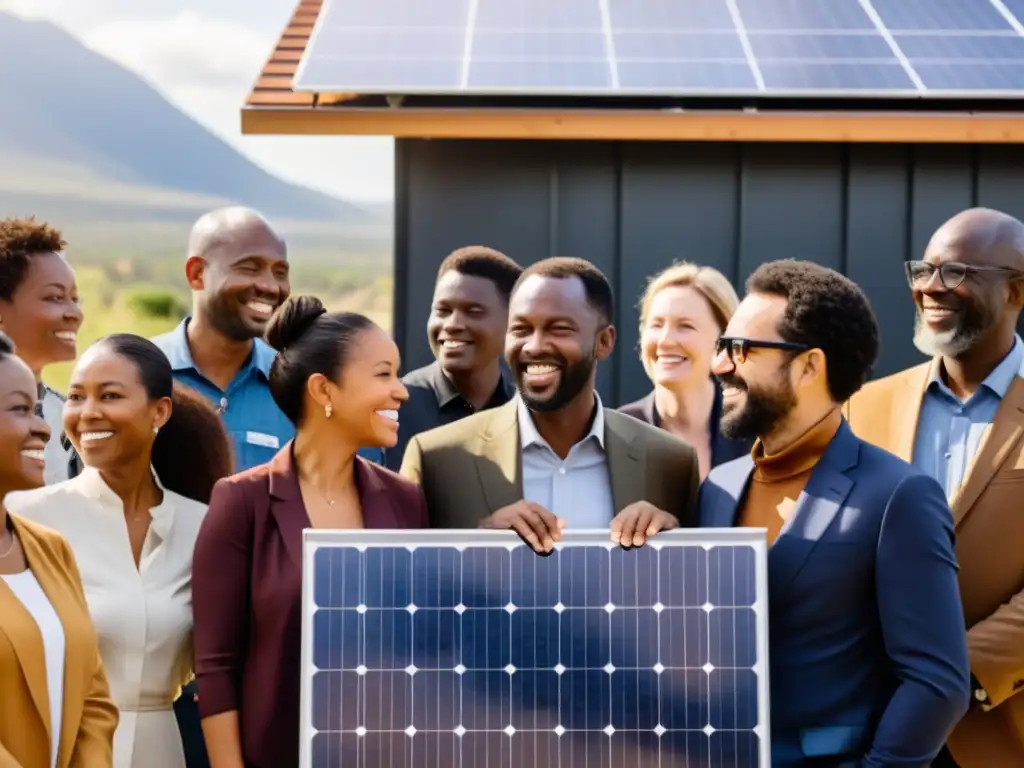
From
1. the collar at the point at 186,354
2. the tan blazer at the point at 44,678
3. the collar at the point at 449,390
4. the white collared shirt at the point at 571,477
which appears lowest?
the tan blazer at the point at 44,678

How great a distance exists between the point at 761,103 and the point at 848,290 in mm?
3862

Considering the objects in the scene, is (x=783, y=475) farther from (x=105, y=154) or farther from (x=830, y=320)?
(x=105, y=154)

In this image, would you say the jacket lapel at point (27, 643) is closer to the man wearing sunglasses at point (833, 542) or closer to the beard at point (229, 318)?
the man wearing sunglasses at point (833, 542)

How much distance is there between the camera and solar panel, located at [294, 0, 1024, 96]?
336 inches

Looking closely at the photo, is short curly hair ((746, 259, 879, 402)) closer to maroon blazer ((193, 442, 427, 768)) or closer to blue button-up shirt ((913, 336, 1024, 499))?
blue button-up shirt ((913, 336, 1024, 499))

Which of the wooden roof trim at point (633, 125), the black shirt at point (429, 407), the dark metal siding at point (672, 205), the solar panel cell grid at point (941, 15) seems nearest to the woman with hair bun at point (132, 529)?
the black shirt at point (429, 407)

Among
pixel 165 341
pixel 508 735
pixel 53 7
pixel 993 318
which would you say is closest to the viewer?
pixel 508 735

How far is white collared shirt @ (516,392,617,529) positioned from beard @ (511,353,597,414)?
4.0 inches

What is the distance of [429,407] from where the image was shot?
23.2 ft

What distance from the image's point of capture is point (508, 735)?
192 inches

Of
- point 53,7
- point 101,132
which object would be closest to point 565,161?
point 101,132

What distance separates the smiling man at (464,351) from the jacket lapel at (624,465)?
4.87 feet

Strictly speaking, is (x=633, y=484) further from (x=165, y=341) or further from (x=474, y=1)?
(x=474, y=1)

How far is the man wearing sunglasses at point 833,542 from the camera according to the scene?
470 centimetres
